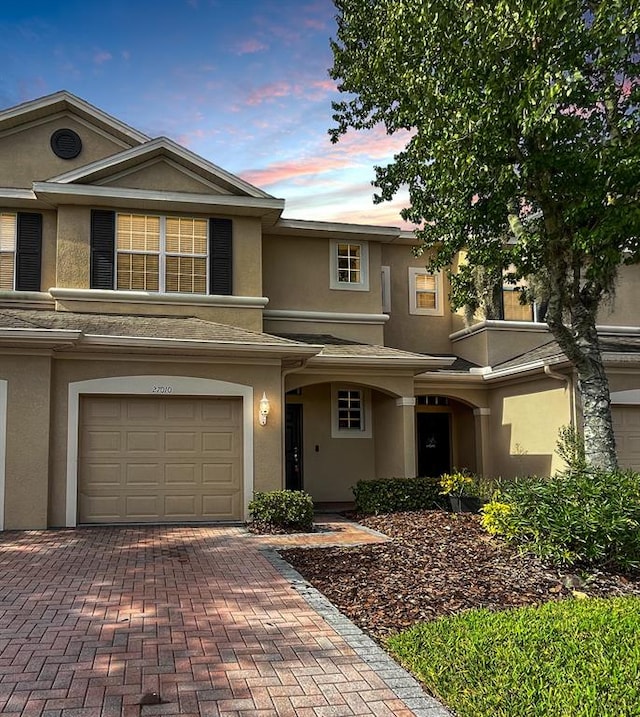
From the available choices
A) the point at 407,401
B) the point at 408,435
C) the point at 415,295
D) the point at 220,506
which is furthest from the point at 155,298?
the point at 415,295

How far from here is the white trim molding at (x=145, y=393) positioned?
11281 mm

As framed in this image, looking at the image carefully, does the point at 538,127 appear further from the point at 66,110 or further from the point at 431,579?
the point at 66,110

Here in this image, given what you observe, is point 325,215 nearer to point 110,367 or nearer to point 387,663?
point 110,367

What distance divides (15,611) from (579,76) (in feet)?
28.2

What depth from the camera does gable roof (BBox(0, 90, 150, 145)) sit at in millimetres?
13992

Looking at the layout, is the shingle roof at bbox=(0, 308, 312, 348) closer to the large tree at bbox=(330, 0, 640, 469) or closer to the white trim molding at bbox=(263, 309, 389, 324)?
the white trim molding at bbox=(263, 309, 389, 324)

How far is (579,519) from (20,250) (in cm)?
1166

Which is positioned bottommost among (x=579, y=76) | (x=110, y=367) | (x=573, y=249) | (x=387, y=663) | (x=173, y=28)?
(x=387, y=663)

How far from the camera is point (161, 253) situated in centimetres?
1363

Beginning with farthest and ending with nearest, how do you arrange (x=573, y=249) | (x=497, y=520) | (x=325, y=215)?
(x=325, y=215), (x=573, y=249), (x=497, y=520)

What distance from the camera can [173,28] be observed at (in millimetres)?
11570

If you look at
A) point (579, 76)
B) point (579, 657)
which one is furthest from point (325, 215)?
point (579, 657)

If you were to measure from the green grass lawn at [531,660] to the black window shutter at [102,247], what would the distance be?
10.1m

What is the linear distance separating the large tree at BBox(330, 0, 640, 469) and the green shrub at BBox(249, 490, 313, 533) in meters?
4.75
